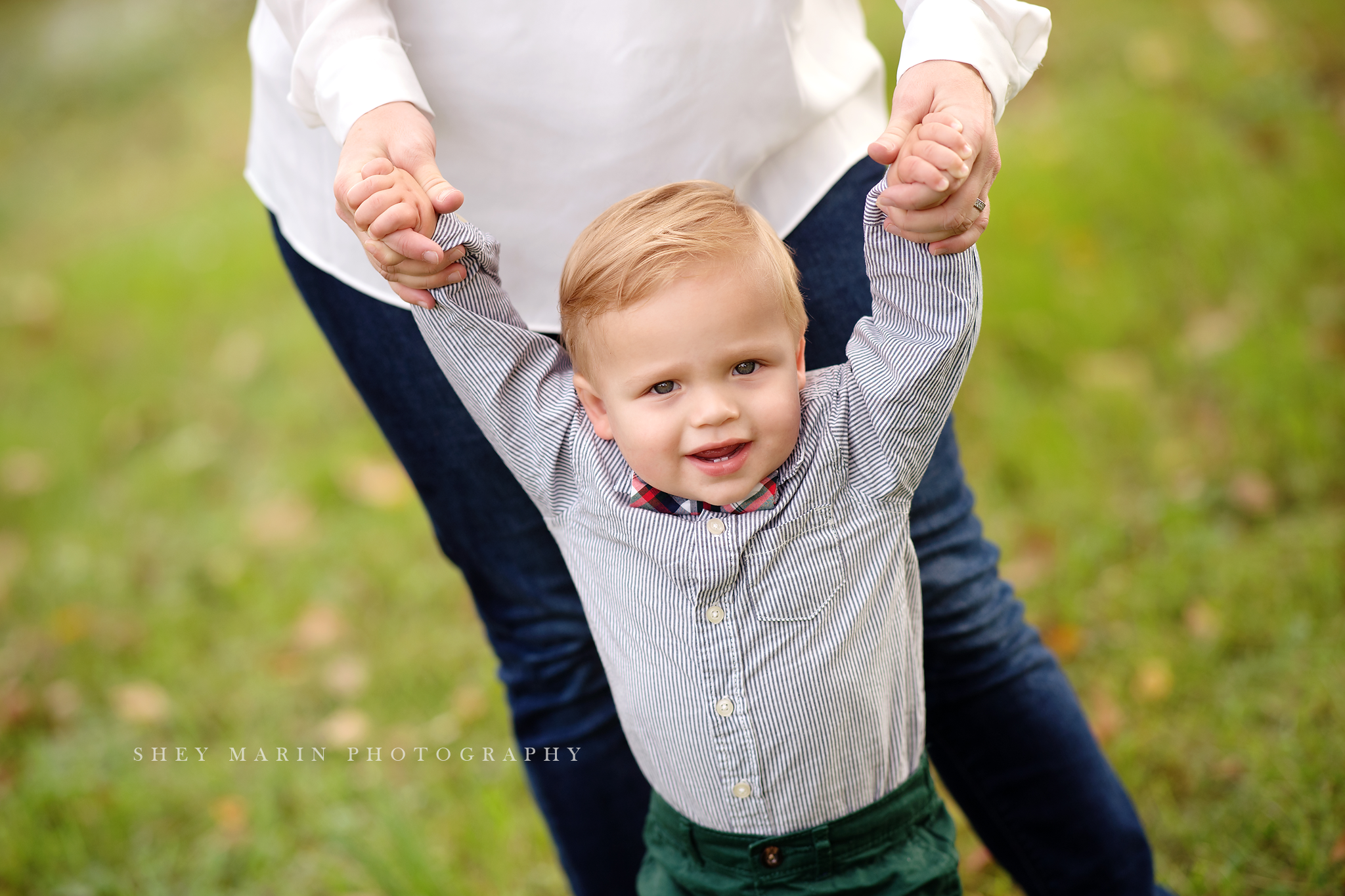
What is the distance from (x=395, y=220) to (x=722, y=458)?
1.26 feet

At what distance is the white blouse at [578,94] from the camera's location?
117 centimetres

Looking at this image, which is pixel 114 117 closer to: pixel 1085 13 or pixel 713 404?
pixel 1085 13

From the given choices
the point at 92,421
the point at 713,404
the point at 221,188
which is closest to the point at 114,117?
the point at 221,188

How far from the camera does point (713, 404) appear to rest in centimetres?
115

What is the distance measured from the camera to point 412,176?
112 cm

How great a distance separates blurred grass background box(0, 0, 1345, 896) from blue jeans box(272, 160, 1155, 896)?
1.28ft

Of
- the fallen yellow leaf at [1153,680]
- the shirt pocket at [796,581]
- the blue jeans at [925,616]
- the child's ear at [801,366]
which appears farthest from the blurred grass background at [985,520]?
the child's ear at [801,366]

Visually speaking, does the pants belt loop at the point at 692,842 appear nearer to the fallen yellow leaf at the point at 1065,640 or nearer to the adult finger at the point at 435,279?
the adult finger at the point at 435,279

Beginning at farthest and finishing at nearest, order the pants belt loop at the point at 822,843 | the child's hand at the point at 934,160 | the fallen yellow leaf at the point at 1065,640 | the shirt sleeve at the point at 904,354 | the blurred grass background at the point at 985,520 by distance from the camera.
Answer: the fallen yellow leaf at the point at 1065,640 → the blurred grass background at the point at 985,520 → the pants belt loop at the point at 822,843 → the shirt sleeve at the point at 904,354 → the child's hand at the point at 934,160

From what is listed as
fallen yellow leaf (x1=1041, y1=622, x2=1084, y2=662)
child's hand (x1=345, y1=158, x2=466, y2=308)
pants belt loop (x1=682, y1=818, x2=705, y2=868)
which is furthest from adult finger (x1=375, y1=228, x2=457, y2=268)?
fallen yellow leaf (x1=1041, y1=622, x2=1084, y2=662)

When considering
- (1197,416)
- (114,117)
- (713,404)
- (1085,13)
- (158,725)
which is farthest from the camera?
(114,117)

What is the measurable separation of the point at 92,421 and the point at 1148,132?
3290 millimetres

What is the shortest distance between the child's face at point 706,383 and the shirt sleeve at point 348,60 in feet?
1.00

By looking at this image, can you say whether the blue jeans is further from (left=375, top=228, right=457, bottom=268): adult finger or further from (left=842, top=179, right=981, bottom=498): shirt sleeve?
(left=375, top=228, right=457, bottom=268): adult finger
